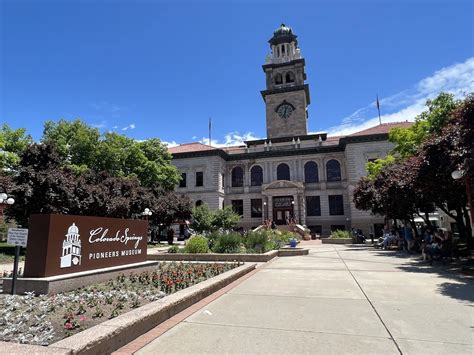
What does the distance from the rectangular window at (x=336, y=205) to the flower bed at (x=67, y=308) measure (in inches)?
1570

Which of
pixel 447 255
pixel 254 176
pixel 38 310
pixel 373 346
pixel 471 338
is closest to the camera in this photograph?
pixel 373 346

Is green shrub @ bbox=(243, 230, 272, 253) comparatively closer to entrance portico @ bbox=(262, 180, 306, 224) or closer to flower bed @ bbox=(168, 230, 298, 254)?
flower bed @ bbox=(168, 230, 298, 254)

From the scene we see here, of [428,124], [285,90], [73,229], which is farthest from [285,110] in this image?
[73,229]

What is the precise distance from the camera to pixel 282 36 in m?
59.1

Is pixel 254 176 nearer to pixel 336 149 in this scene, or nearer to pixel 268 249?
pixel 336 149

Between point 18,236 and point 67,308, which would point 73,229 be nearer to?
point 18,236

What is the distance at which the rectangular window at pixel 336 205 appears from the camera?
46.0m

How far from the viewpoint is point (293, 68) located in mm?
56906

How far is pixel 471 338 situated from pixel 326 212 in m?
42.7

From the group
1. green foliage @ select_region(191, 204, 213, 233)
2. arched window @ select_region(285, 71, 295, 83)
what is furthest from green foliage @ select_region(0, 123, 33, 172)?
arched window @ select_region(285, 71, 295, 83)

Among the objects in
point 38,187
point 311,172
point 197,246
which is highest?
point 311,172

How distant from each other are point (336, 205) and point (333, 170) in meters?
5.12

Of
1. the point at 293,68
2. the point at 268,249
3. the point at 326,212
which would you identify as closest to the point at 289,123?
the point at 293,68

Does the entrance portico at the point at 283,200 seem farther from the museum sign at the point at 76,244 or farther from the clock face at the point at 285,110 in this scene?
the museum sign at the point at 76,244
